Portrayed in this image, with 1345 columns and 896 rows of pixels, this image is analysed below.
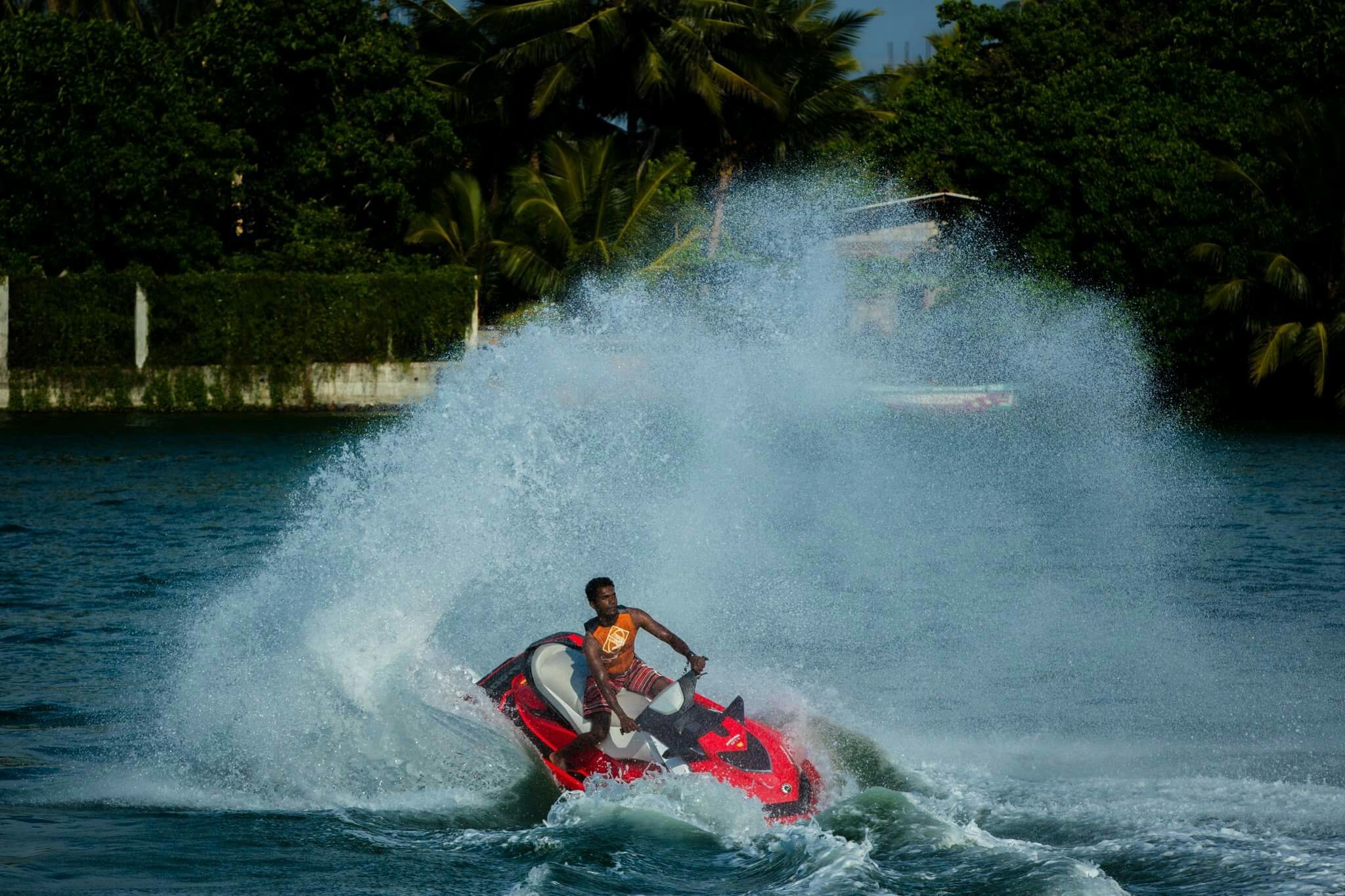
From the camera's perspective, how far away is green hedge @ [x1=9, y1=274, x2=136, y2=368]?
1816 inches

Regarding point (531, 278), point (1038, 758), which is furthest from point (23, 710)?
point (531, 278)

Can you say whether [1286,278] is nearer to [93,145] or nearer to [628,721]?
[93,145]

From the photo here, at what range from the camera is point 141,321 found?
152 ft

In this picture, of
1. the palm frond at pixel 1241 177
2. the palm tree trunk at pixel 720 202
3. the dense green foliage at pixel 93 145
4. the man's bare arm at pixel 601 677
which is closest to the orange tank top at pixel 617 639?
the man's bare arm at pixel 601 677

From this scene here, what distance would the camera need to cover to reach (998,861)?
10.1 m

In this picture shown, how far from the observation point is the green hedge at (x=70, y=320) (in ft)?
A: 151

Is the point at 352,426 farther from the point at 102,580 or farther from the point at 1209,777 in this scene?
the point at 1209,777

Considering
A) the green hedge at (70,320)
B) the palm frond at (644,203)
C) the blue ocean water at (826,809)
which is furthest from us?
the palm frond at (644,203)

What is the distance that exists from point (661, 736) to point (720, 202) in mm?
43537

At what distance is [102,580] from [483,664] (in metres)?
8.00

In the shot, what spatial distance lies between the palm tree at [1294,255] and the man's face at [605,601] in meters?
34.8

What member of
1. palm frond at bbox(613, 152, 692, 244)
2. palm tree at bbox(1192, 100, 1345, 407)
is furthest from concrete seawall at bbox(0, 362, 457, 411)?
palm tree at bbox(1192, 100, 1345, 407)

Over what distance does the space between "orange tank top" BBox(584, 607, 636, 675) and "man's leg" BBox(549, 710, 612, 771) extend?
40cm

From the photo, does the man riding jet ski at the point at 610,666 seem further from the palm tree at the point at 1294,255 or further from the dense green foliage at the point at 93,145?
the dense green foliage at the point at 93,145
